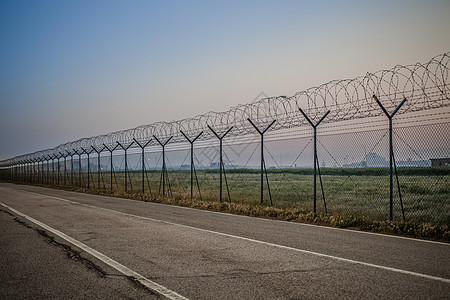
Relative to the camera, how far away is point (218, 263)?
5.47m

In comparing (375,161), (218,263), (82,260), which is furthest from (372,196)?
(82,260)

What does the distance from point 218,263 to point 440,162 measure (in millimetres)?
6663

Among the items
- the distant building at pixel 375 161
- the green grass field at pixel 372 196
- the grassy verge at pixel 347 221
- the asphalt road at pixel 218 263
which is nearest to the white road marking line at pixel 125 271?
the asphalt road at pixel 218 263

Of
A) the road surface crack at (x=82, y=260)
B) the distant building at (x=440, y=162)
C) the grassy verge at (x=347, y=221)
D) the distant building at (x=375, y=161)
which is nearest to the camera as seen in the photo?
the road surface crack at (x=82, y=260)

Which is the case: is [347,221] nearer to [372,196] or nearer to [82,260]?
[82,260]

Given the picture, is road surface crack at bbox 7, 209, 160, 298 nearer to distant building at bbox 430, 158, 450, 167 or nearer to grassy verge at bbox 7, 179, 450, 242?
grassy verge at bbox 7, 179, 450, 242

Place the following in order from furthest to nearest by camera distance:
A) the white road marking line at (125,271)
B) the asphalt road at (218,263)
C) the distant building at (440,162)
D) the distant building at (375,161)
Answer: the distant building at (375,161) → the distant building at (440,162) → the asphalt road at (218,263) → the white road marking line at (125,271)

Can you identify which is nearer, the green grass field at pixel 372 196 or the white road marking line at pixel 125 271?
the white road marking line at pixel 125 271

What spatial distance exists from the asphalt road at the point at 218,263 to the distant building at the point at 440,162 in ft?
9.03

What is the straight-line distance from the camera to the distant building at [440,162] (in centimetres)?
892

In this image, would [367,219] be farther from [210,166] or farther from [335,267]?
[210,166]

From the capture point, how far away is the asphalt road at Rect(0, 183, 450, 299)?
419 centimetres

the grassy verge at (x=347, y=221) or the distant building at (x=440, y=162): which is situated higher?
the distant building at (x=440, y=162)

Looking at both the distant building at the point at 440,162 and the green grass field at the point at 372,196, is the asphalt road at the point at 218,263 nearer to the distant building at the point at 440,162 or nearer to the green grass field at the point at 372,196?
the distant building at the point at 440,162
